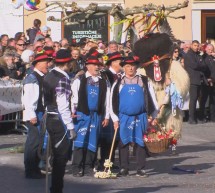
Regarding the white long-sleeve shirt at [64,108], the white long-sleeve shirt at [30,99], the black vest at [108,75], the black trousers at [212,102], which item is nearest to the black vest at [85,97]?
the black vest at [108,75]

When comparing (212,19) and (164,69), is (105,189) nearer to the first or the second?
(164,69)

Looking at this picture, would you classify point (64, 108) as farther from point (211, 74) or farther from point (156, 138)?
point (211, 74)

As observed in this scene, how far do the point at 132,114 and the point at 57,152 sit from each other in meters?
2.39

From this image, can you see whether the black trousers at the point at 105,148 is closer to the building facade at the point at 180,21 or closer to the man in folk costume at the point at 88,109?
the man in folk costume at the point at 88,109

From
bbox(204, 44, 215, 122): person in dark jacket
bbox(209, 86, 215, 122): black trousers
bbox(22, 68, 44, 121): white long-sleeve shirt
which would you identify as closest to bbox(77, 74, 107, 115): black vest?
bbox(22, 68, 44, 121): white long-sleeve shirt

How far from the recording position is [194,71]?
22.4 metres

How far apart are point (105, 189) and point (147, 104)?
165cm

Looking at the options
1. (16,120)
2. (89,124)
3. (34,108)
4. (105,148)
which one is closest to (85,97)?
(89,124)

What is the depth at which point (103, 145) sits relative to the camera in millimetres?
14008

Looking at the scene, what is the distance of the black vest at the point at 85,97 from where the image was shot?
13422 millimetres

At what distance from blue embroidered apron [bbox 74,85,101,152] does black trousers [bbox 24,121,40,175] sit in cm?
58

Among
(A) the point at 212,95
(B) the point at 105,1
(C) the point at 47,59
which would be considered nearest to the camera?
(C) the point at 47,59

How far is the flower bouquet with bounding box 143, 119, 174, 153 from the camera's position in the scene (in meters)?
14.0

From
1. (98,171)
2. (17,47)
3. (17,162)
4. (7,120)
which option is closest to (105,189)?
(98,171)
